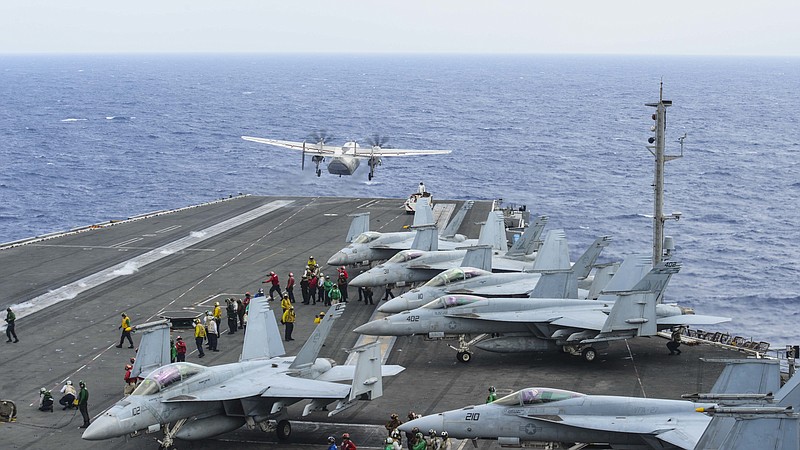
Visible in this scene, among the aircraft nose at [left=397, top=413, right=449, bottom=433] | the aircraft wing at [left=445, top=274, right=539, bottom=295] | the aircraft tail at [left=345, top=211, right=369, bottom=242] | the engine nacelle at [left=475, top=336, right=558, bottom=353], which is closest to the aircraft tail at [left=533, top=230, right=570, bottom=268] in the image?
the aircraft wing at [left=445, top=274, right=539, bottom=295]

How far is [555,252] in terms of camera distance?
39312mm

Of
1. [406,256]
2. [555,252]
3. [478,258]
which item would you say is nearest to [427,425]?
[555,252]

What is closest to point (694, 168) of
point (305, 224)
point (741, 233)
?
point (741, 233)

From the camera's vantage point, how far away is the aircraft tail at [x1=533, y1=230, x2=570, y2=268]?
3909cm

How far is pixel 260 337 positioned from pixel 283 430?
3.30 meters

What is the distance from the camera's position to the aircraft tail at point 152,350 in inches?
1100

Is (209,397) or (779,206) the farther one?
(779,206)

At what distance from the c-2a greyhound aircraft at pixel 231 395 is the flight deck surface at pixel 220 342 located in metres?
0.94

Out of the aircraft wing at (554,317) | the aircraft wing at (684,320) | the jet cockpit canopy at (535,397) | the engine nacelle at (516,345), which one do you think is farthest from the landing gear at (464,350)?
the jet cockpit canopy at (535,397)

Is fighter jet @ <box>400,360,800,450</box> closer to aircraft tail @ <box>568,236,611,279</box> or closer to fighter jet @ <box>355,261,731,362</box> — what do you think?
fighter jet @ <box>355,261,731,362</box>

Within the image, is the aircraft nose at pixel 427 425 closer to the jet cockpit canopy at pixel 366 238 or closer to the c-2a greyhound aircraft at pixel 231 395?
the c-2a greyhound aircraft at pixel 231 395

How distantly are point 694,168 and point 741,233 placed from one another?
126ft

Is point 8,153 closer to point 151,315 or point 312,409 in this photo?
point 151,315

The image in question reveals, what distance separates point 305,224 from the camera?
62188 mm
